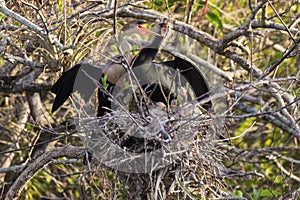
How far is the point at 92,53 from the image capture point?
3.41 m

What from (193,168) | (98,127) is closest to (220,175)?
(193,168)

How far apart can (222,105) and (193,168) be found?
2.45 feet

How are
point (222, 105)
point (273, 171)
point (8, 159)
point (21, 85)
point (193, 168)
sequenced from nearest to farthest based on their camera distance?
point (193, 168)
point (222, 105)
point (21, 85)
point (8, 159)
point (273, 171)

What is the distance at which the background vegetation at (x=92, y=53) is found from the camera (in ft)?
10.3

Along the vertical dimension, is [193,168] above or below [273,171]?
above

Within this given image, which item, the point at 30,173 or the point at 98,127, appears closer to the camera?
the point at 98,127

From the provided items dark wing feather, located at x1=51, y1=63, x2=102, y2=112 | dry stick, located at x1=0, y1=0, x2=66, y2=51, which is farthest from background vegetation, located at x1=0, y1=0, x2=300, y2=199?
dark wing feather, located at x1=51, y1=63, x2=102, y2=112

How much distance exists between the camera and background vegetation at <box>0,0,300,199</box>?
314cm

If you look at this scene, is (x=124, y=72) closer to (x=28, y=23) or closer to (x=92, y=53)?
(x=92, y=53)

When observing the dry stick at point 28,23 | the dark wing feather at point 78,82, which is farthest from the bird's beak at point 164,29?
the dry stick at point 28,23

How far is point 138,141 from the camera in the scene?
291cm

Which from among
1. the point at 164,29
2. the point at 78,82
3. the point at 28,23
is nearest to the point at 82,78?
the point at 78,82

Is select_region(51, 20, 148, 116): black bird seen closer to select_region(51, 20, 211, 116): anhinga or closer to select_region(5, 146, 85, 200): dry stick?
select_region(51, 20, 211, 116): anhinga

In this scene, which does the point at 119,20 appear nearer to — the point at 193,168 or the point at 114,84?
the point at 114,84
